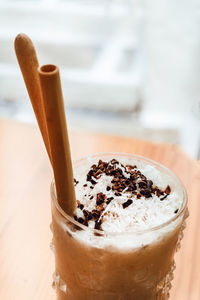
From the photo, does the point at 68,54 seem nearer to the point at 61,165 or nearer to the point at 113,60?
the point at 113,60

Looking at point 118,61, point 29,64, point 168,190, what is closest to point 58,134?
point 29,64

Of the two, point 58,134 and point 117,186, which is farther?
point 117,186

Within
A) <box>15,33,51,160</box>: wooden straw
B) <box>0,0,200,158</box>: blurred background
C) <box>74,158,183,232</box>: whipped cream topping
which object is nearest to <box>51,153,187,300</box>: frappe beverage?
<box>74,158,183,232</box>: whipped cream topping

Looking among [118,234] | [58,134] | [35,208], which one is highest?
[58,134]

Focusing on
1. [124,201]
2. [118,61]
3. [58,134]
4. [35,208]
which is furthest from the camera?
[118,61]

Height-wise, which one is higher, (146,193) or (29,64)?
(29,64)

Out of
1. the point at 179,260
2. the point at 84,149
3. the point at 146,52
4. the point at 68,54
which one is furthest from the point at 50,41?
the point at 179,260

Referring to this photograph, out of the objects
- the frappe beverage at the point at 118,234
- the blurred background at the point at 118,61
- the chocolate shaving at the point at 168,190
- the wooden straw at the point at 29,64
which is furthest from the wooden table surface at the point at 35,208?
the blurred background at the point at 118,61

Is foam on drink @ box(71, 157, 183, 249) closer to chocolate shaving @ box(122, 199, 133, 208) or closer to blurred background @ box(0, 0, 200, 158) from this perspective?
chocolate shaving @ box(122, 199, 133, 208)

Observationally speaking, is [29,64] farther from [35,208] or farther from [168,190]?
[35,208]
